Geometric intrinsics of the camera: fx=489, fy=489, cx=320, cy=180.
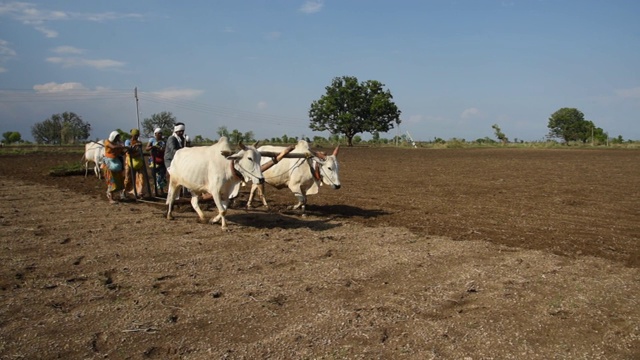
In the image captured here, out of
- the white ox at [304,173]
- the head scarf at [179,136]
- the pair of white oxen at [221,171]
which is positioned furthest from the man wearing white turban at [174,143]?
the white ox at [304,173]

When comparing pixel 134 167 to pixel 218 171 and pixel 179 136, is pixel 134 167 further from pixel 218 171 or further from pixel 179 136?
pixel 218 171

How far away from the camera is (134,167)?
11586 millimetres

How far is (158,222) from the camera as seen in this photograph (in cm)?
918

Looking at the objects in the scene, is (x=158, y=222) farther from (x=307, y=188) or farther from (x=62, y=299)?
(x=62, y=299)

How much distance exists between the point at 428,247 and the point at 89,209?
291 inches

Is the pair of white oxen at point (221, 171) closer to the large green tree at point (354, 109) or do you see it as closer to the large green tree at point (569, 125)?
the large green tree at point (354, 109)

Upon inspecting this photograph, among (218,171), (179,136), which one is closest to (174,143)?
(179,136)

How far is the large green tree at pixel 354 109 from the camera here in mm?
66312

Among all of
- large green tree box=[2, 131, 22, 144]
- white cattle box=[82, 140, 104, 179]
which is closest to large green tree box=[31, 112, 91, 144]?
large green tree box=[2, 131, 22, 144]

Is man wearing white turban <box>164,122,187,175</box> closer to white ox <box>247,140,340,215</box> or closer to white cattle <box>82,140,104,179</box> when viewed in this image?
white ox <box>247,140,340,215</box>

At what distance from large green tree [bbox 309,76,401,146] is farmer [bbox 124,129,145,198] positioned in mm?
54290

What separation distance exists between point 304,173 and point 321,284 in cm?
481

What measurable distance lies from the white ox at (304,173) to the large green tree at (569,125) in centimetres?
8252

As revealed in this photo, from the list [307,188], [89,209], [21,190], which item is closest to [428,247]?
[307,188]
